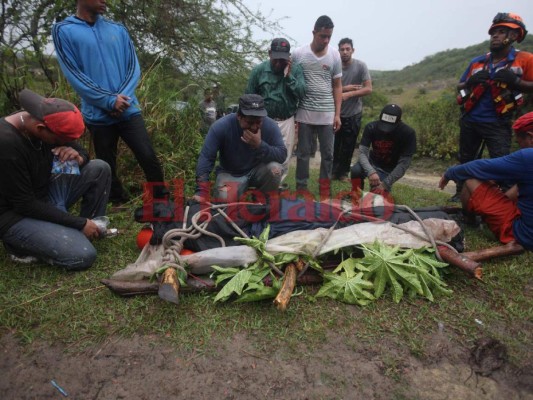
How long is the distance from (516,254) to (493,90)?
1.79 m

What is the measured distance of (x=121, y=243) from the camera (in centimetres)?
294

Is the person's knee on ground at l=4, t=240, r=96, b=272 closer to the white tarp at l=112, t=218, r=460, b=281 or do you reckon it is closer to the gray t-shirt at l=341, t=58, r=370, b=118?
the white tarp at l=112, t=218, r=460, b=281

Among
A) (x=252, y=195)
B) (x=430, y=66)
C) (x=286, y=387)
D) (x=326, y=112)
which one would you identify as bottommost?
(x=286, y=387)

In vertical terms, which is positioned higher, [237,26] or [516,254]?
[237,26]

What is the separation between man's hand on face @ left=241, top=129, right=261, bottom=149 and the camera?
9.94ft

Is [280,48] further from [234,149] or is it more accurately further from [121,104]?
[121,104]

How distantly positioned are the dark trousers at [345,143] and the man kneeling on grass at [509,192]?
201 cm

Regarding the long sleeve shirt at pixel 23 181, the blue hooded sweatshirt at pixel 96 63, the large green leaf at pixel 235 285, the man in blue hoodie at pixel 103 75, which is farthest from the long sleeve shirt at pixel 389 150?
the long sleeve shirt at pixel 23 181

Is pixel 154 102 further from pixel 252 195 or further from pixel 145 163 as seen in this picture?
pixel 252 195

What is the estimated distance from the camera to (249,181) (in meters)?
3.48

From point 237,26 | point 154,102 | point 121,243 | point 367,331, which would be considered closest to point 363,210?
point 367,331

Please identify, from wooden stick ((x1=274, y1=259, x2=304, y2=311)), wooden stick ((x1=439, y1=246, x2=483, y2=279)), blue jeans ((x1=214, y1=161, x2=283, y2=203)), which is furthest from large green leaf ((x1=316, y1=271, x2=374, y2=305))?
blue jeans ((x1=214, y1=161, x2=283, y2=203))

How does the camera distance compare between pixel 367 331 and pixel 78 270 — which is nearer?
pixel 367 331

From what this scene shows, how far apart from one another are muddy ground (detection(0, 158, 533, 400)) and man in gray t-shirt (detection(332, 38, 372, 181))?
3599 millimetres
